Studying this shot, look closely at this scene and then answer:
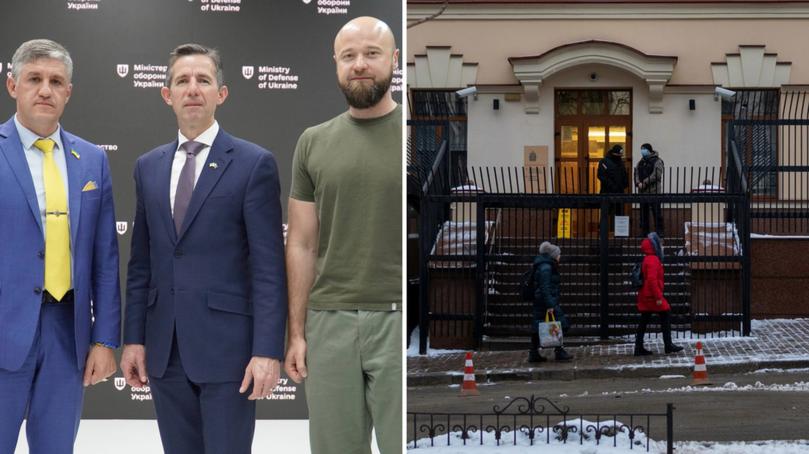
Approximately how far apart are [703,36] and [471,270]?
1552 millimetres

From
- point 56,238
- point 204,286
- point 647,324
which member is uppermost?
point 56,238

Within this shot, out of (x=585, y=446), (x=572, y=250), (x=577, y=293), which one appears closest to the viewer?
(x=585, y=446)

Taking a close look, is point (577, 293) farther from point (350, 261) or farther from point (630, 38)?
point (350, 261)

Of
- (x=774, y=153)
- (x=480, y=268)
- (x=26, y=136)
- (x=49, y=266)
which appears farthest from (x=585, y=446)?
(x=26, y=136)

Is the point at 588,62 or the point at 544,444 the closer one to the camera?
the point at 544,444

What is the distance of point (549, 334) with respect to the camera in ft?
17.3

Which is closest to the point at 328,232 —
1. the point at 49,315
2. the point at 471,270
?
the point at 49,315

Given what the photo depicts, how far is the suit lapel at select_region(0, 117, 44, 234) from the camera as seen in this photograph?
7.51ft

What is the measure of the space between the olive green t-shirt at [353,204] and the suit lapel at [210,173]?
17cm

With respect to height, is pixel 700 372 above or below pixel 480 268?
below

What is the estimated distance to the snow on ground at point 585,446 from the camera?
12.8ft

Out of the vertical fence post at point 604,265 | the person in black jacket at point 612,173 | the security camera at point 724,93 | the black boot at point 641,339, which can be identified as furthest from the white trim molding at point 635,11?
the black boot at point 641,339

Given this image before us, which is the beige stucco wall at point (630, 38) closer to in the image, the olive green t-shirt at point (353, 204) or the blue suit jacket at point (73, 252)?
the olive green t-shirt at point (353, 204)

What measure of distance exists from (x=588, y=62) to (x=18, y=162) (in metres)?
2.49
